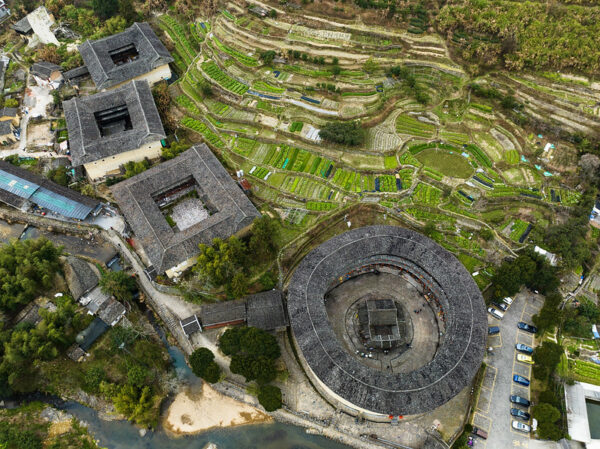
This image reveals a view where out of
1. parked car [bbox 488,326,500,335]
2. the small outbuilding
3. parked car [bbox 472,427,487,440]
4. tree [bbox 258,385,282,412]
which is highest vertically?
parked car [bbox 488,326,500,335]

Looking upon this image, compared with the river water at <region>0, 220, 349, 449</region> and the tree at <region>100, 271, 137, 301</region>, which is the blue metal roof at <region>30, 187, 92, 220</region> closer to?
the tree at <region>100, 271, 137, 301</region>

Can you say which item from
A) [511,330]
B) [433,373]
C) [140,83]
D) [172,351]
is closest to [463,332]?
[433,373]

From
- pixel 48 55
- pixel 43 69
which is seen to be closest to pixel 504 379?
pixel 43 69

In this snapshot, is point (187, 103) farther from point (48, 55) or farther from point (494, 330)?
point (494, 330)

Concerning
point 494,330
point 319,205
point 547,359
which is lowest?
point 494,330

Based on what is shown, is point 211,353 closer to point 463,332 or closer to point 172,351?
point 172,351

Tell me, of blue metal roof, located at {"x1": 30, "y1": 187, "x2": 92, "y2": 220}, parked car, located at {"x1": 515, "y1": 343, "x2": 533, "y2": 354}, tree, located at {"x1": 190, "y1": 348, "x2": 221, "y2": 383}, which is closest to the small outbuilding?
tree, located at {"x1": 190, "y1": 348, "x2": 221, "y2": 383}

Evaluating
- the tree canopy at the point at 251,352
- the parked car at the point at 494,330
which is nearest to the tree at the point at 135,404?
the tree canopy at the point at 251,352
